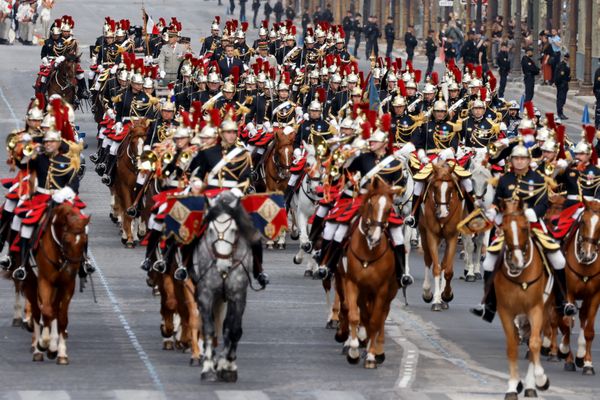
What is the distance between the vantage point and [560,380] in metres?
28.5

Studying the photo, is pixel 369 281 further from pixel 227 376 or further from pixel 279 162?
pixel 279 162

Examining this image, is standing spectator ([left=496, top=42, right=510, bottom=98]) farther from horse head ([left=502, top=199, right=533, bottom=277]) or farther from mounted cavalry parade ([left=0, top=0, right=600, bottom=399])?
horse head ([left=502, top=199, right=533, bottom=277])

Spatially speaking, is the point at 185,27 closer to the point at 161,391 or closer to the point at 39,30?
the point at 39,30

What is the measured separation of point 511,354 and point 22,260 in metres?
6.82

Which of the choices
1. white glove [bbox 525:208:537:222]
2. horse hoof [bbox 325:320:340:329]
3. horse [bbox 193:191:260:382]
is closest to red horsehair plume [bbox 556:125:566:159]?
white glove [bbox 525:208:537:222]

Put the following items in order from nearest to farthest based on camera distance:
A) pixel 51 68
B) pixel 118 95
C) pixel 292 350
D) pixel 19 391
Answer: pixel 19 391
pixel 292 350
pixel 118 95
pixel 51 68

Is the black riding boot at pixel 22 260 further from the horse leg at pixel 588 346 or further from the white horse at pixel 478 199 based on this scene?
the white horse at pixel 478 199

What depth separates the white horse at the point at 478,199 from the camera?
38469 mm

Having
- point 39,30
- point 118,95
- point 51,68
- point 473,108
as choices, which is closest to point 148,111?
point 118,95

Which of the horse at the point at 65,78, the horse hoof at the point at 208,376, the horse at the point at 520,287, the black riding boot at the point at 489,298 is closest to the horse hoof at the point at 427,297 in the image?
the black riding boot at the point at 489,298

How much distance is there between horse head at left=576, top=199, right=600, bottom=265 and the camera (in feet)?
95.3

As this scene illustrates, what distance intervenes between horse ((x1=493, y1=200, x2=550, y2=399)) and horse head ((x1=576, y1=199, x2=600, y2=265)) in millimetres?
1439

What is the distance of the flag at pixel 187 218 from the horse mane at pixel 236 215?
2.15ft

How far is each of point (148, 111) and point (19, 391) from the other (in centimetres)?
2011
